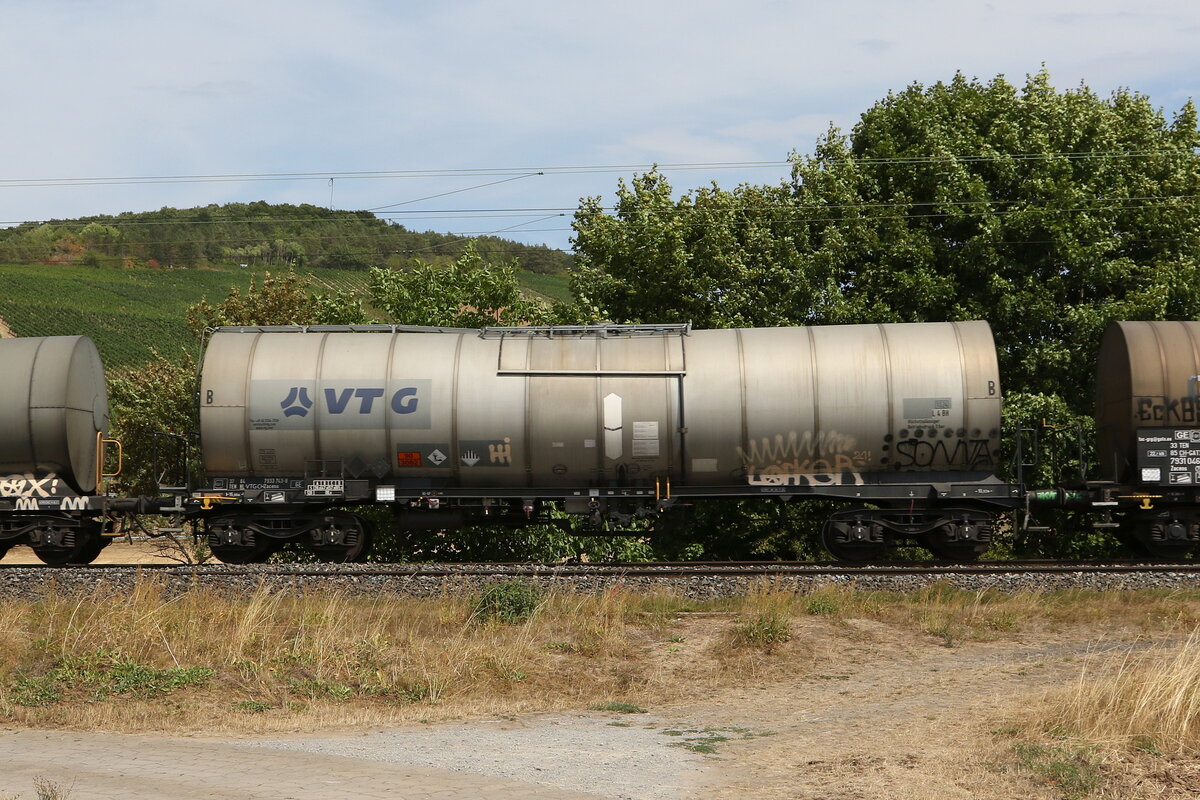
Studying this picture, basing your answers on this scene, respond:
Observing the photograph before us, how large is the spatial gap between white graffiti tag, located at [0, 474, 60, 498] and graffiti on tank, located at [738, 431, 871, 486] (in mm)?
12055

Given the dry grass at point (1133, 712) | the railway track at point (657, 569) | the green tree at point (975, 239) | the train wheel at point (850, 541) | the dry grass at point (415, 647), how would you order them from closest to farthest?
the dry grass at point (1133, 712), the dry grass at point (415, 647), the railway track at point (657, 569), the train wheel at point (850, 541), the green tree at point (975, 239)

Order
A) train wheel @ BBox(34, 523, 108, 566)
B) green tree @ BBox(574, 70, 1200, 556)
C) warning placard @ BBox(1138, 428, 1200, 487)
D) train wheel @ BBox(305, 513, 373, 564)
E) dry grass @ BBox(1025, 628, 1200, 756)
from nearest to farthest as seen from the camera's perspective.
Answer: dry grass @ BBox(1025, 628, 1200, 756) → warning placard @ BBox(1138, 428, 1200, 487) → train wheel @ BBox(305, 513, 373, 564) → train wheel @ BBox(34, 523, 108, 566) → green tree @ BBox(574, 70, 1200, 556)

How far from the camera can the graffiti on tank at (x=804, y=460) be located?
18.0m

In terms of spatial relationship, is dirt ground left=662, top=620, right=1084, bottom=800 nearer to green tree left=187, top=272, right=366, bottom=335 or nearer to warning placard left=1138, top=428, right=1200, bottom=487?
warning placard left=1138, top=428, right=1200, bottom=487

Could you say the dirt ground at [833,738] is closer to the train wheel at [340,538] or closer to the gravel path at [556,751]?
the gravel path at [556,751]

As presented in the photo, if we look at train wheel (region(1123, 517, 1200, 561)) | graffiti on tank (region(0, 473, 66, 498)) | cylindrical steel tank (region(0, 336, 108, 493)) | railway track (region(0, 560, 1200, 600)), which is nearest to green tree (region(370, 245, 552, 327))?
cylindrical steel tank (region(0, 336, 108, 493))

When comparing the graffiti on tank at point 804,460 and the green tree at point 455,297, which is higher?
the green tree at point 455,297

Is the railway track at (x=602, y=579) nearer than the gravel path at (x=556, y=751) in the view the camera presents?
No

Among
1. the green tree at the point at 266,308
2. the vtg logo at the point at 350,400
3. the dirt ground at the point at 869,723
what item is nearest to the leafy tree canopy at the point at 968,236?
the vtg logo at the point at 350,400

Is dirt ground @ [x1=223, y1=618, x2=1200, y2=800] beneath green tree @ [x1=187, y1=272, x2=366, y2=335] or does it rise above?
beneath

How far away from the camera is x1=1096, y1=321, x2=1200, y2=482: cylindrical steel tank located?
59.3ft

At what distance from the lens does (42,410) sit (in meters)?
18.8

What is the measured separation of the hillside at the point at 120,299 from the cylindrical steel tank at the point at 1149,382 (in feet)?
219

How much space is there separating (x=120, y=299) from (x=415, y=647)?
317 ft
